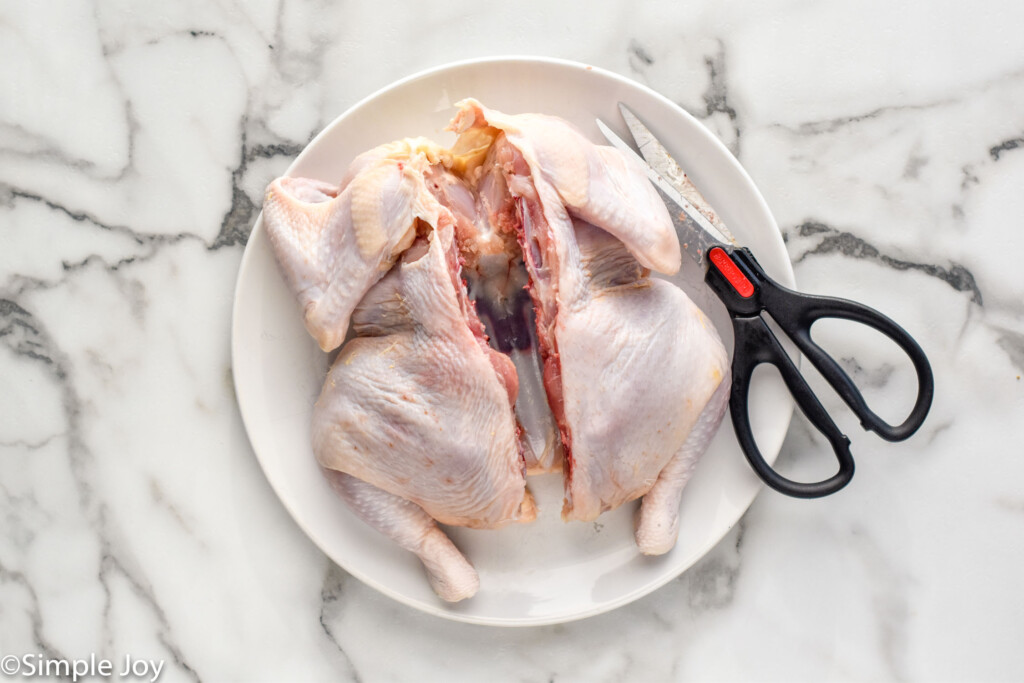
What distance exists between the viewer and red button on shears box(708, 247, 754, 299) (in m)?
1.31

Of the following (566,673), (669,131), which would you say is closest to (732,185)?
(669,131)

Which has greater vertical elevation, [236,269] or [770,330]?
[770,330]

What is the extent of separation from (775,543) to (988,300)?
0.62 metres

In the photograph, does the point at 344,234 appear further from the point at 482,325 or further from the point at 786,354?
the point at 786,354

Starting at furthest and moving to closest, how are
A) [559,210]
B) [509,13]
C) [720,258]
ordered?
[509,13] → [720,258] → [559,210]

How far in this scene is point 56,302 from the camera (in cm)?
151

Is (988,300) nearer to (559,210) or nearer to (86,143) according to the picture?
(559,210)

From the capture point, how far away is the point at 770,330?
1347mm

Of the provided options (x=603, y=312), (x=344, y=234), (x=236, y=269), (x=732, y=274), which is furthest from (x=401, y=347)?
(x=732, y=274)

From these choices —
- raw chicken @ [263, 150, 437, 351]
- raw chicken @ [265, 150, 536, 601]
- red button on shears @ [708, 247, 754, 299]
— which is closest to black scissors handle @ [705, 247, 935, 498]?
red button on shears @ [708, 247, 754, 299]

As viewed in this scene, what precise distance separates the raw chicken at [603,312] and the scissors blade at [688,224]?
2.4 inches

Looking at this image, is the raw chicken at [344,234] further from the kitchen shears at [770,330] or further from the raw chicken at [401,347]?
the kitchen shears at [770,330]

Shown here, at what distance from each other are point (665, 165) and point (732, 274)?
0.23m

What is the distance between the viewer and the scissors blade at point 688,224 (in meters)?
1.33
